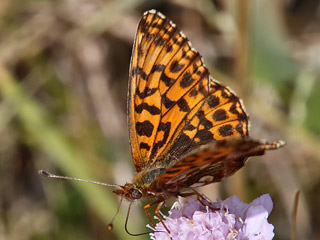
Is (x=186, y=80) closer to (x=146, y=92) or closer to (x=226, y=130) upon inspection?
(x=146, y=92)

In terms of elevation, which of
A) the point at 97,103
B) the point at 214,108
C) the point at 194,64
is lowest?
the point at 214,108

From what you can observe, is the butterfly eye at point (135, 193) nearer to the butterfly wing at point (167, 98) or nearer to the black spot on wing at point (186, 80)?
the butterfly wing at point (167, 98)

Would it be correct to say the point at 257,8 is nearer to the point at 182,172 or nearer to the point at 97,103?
the point at 97,103

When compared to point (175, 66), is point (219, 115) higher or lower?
lower

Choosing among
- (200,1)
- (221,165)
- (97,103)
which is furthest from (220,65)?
(221,165)

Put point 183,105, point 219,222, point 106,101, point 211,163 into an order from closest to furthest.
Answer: point 211,163 < point 219,222 < point 183,105 < point 106,101

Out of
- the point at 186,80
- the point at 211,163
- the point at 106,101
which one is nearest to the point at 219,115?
the point at 186,80
